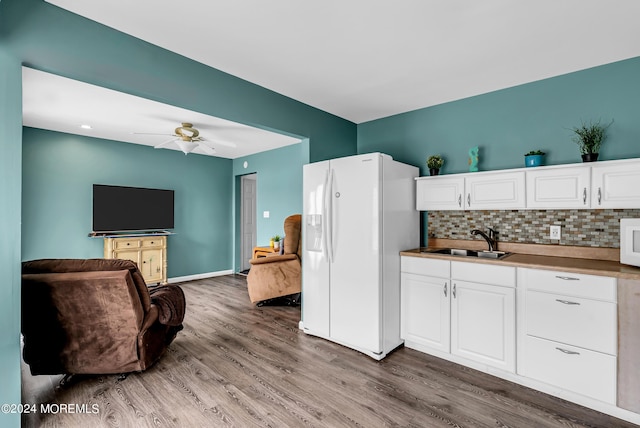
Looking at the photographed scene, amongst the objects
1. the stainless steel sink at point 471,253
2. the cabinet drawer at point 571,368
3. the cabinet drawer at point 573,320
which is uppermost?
the stainless steel sink at point 471,253

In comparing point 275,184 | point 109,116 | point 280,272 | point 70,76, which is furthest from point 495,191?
point 109,116

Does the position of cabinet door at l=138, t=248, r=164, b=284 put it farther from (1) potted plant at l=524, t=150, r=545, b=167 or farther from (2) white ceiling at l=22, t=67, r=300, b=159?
(1) potted plant at l=524, t=150, r=545, b=167

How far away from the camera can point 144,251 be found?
516 centimetres

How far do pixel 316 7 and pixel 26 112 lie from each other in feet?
13.1

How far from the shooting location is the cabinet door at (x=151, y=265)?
16.9 feet

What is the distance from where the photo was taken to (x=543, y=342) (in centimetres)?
227

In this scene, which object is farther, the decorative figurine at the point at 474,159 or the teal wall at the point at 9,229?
the decorative figurine at the point at 474,159

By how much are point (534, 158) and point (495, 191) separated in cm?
40

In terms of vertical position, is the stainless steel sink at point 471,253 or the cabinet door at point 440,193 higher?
the cabinet door at point 440,193

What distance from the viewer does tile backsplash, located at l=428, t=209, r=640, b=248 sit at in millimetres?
2490

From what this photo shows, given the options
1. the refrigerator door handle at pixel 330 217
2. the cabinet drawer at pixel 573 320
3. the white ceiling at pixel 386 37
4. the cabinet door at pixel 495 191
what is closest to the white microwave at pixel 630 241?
the cabinet drawer at pixel 573 320

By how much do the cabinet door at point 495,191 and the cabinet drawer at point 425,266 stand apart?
2.11 ft

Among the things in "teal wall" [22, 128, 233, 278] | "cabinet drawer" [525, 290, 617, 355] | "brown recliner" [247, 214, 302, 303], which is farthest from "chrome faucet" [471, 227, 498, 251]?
"teal wall" [22, 128, 233, 278]

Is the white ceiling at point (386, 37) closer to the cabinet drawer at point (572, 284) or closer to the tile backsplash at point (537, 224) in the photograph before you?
the tile backsplash at point (537, 224)
